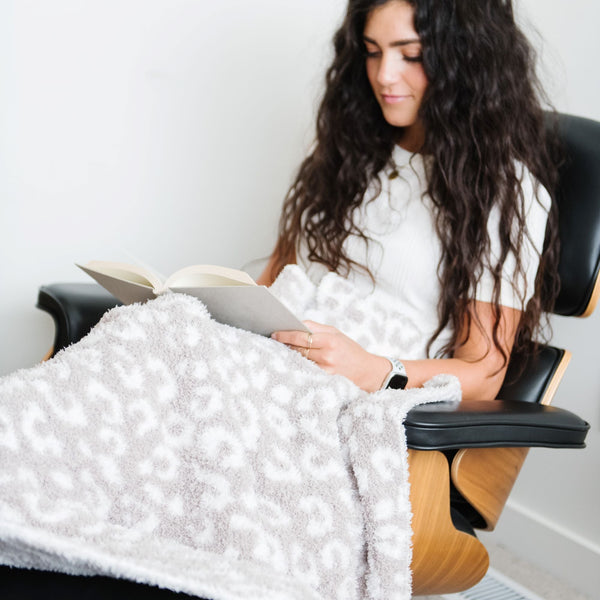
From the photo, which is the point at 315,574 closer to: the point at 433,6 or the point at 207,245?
the point at 433,6

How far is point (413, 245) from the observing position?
1.39 meters

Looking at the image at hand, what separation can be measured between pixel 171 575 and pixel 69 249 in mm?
1146

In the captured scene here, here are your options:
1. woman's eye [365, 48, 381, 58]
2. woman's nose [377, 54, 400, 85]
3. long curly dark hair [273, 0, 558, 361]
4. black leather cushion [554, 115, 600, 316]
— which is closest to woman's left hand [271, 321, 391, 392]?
long curly dark hair [273, 0, 558, 361]

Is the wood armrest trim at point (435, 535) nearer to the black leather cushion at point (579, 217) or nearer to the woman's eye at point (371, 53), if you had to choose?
the black leather cushion at point (579, 217)

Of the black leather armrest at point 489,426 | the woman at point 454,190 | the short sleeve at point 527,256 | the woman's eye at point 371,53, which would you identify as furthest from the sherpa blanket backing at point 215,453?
the woman's eye at point 371,53

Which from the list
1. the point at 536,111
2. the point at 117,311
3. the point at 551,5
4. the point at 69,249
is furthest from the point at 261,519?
the point at 551,5

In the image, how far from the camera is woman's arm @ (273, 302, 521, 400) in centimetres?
108

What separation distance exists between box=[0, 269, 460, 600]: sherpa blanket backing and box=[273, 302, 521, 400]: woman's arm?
0.09 metres

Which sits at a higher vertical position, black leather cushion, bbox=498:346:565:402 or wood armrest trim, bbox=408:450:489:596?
black leather cushion, bbox=498:346:565:402

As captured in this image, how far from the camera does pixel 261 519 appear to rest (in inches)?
34.8

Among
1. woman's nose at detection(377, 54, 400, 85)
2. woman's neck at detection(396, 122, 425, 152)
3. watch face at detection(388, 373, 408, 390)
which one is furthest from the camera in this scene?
woman's neck at detection(396, 122, 425, 152)

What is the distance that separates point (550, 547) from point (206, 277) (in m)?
1.22

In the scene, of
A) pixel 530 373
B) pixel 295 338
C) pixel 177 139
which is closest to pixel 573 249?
pixel 530 373

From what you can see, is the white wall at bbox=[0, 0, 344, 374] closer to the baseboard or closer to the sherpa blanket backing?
the sherpa blanket backing
